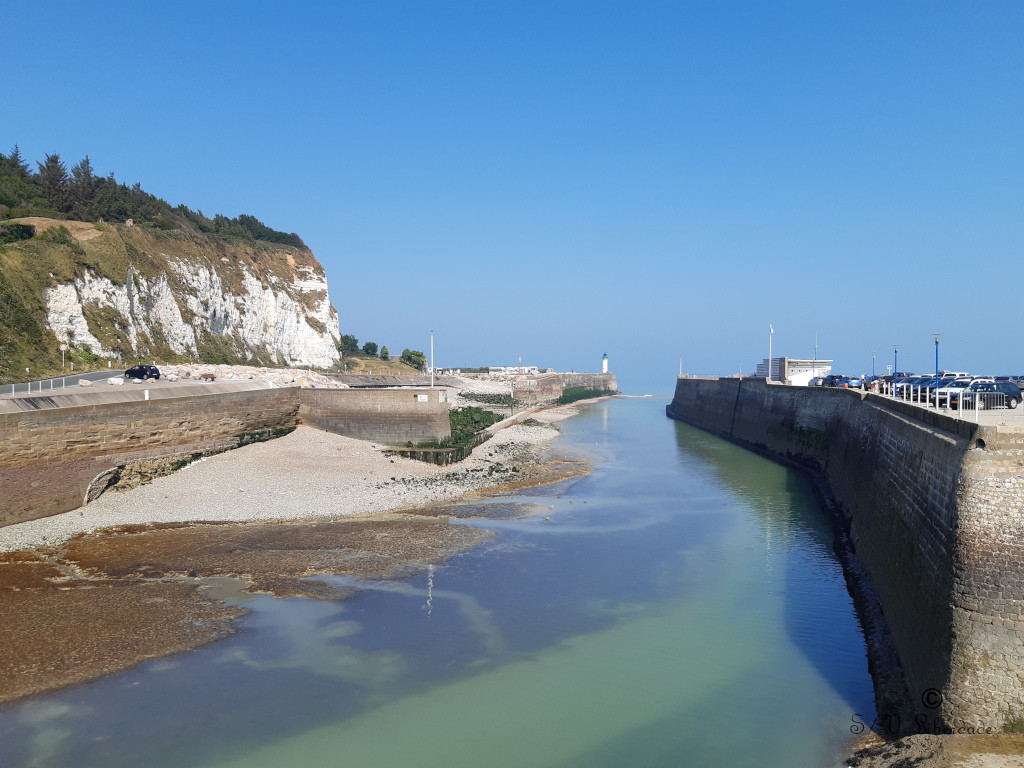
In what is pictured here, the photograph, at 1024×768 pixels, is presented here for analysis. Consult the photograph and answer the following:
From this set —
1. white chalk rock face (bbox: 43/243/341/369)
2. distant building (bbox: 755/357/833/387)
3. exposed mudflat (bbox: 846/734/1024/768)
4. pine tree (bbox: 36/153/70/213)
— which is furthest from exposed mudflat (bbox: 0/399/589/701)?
pine tree (bbox: 36/153/70/213)

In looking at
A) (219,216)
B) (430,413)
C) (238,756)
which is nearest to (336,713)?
(238,756)

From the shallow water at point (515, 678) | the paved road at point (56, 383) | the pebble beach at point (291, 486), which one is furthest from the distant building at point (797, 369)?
the paved road at point (56, 383)

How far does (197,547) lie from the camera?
1941cm

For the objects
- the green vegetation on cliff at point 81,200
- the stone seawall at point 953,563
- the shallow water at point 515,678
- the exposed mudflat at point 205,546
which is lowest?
the shallow water at point 515,678

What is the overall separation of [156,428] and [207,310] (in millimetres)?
34346

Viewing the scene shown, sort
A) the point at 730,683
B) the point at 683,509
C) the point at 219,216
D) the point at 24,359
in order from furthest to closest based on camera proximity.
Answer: the point at 219,216
the point at 24,359
the point at 683,509
the point at 730,683

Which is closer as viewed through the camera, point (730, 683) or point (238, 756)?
point (238, 756)

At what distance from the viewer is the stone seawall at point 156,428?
2028cm

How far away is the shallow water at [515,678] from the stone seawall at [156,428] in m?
8.24

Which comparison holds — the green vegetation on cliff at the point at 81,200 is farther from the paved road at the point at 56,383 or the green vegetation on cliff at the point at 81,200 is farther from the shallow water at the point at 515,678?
the shallow water at the point at 515,678

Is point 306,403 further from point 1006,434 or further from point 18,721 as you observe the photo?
point 1006,434

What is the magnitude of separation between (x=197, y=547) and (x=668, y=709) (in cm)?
1340

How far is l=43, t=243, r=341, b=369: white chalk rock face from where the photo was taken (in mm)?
42312

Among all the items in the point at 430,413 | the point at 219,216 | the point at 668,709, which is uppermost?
the point at 219,216
